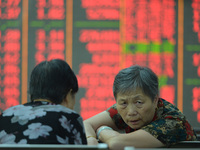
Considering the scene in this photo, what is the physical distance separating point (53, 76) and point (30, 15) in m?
1.99

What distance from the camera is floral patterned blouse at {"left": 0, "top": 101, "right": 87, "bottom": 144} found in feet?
3.49

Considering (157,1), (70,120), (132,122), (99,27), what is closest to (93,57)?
(99,27)

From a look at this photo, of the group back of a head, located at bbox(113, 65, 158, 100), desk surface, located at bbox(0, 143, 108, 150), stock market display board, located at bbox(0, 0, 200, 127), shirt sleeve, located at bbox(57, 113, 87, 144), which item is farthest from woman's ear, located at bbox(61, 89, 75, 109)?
stock market display board, located at bbox(0, 0, 200, 127)

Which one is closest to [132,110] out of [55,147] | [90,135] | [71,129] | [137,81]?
[137,81]

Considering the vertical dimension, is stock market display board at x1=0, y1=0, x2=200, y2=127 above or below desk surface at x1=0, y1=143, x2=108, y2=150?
above

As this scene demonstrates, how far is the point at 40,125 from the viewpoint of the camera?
42.3 inches

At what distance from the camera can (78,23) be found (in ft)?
9.99

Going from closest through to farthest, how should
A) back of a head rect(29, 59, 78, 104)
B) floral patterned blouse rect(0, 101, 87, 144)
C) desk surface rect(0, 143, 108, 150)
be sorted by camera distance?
desk surface rect(0, 143, 108, 150)
floral patterned blouse rect(0, 101, 87, 144)
back of a head rect(29, 59, 78, 104)

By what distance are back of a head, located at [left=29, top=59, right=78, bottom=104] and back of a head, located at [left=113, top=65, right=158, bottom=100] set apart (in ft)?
0.88

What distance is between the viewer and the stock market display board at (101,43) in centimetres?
300

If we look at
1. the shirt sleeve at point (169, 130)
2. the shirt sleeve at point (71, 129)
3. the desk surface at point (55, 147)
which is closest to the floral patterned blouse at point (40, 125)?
the shirt sleeve at point (71, 129)

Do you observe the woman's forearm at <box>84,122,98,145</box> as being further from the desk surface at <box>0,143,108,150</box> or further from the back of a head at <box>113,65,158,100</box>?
the desk surface at <box>0,143,108,150</box>

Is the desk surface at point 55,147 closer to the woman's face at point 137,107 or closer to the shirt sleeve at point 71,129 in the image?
the shirt sleeve at point 71,129

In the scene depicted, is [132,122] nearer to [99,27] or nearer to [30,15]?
[99,27]
